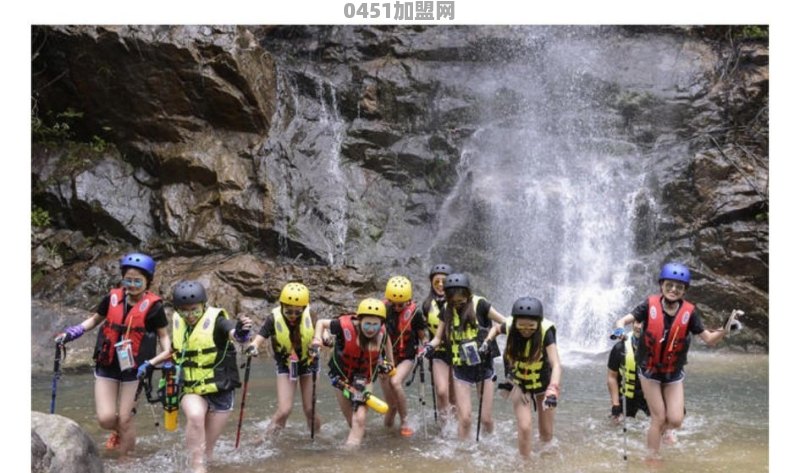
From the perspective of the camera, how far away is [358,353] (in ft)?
23.9

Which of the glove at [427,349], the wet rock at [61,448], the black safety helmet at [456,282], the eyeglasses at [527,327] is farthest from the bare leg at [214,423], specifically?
the eyeglasses at [527,327]

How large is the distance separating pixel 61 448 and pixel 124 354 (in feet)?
4.29

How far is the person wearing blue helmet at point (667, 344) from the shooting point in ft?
21.2

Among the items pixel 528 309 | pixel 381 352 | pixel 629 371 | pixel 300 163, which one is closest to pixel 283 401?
pixel 381 352

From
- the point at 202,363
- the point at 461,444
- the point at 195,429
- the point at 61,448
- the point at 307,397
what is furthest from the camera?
the point at 307,397

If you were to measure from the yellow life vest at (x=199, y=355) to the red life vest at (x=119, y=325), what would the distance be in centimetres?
58

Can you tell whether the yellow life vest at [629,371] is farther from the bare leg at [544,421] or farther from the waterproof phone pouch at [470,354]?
the waterproof phone pouch at [470,354]

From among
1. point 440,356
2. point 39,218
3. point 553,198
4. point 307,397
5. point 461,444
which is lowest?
point 461,444

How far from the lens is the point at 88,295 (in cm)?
1547

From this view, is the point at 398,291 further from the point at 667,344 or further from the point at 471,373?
the point at 667,344

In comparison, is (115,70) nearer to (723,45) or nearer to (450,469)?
(450,469)

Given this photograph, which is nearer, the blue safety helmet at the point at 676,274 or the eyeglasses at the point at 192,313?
the eyeglasses at the point at 192,313

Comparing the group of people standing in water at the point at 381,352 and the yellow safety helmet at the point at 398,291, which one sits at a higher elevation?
the yellow safety helmet at the point at 398,291

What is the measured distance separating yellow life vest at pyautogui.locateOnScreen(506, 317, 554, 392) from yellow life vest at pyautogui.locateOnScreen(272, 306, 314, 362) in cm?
222
